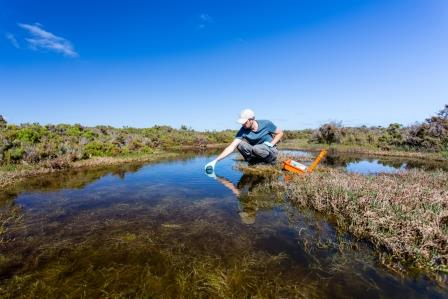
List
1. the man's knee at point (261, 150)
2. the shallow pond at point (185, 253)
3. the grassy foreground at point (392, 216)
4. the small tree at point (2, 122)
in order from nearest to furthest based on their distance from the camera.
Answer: the shallow pond at point (185, 253) < the grassy foreground at point (392, 216) < the man's knee at point (261, 150) < the small tree at point (2, 122)

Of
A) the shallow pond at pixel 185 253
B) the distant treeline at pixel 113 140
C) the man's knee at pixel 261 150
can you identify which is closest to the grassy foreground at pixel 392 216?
the shallow pond at pixel 185 253

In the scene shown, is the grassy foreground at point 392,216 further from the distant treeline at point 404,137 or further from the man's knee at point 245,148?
the distant treeline at point 404,137

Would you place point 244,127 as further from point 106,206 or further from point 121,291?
point 121,291

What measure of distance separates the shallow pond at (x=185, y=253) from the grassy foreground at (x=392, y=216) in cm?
29

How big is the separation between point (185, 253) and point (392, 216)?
3.15 metres

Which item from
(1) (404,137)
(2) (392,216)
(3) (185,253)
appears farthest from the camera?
(1) (404,137)

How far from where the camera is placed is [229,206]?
18.6ft

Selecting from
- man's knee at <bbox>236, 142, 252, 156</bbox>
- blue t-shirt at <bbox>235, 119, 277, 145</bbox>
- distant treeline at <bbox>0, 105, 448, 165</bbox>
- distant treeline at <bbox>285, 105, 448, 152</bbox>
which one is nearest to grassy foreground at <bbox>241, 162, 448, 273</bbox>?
blue t-shirt at <bbox>235, 119, 277, 145</bbox>

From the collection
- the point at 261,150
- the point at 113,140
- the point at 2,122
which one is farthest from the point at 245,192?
the point at 2,122

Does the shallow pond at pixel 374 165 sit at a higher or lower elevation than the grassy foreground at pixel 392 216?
lower

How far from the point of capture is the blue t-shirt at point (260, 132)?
30.1 feet

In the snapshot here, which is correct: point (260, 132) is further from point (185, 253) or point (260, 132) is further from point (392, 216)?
point (185, 253)

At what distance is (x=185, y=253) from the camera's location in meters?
3.54

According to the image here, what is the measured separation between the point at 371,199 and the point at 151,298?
13.6ft
